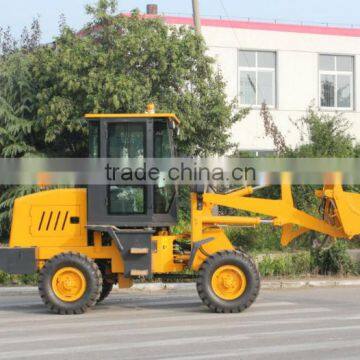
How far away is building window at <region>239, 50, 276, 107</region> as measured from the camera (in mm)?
33656

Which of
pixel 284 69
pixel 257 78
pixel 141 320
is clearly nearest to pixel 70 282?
pixel 141 320

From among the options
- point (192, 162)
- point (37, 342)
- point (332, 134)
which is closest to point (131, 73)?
point (332, 134)

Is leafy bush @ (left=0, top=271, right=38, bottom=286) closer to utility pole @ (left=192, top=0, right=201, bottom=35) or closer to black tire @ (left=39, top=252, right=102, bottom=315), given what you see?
black tire @ (left=39, top=252, right=102, bottom=315)

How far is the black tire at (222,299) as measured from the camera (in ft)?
39.1

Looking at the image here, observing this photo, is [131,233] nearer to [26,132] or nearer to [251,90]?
[26,132]

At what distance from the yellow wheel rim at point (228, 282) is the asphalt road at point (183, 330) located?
0.34m

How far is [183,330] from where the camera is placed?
10477mm

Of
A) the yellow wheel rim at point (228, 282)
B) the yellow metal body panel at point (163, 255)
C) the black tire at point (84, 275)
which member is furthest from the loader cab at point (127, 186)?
the yellow wheel rim at point (228, 282)

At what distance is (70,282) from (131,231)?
116cm

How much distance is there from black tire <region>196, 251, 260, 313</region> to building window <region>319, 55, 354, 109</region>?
2370 centimetres

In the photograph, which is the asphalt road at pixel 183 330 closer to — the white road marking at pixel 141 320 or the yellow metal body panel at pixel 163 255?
the white road marking at pixel 141 320

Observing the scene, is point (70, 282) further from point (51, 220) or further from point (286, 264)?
point (286, 264)

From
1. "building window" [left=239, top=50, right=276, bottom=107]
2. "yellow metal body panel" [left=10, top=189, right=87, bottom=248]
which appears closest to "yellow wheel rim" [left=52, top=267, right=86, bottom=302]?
"yellow metal body panel" [left=10, top=189, right=87, bottom=248]

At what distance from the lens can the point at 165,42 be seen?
22734 mm
